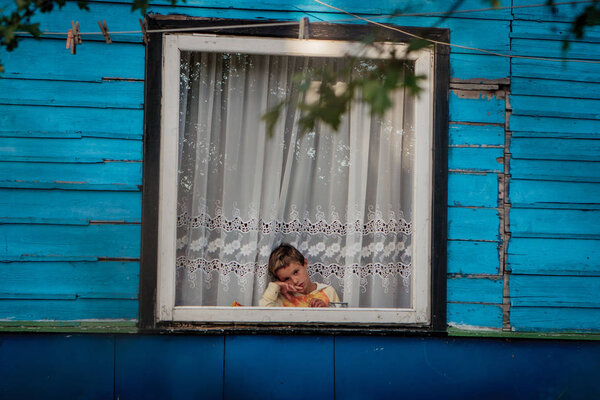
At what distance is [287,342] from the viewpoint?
11.0 ft

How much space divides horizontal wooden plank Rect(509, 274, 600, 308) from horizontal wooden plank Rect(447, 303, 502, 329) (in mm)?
119

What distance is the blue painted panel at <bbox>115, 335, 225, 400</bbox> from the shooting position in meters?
3.30

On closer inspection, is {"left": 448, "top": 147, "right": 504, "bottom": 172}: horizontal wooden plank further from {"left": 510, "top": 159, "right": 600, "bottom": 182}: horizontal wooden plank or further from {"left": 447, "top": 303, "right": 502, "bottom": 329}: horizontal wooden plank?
{"left": 447, "top": 303, "right": 502, "bottom": 329}: horizontal wooden plank

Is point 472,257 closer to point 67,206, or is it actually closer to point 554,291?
point 554,291

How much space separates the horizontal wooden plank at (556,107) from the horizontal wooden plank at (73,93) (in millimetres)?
2071

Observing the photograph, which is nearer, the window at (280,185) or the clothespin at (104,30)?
the clothespin at (104,30)

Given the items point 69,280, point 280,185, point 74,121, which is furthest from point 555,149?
point 69,280

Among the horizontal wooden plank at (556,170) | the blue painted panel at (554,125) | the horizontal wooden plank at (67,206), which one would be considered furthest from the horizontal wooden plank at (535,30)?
the horizontal wooden plank at (67,206)

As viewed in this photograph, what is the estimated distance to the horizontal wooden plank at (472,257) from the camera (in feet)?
11.3

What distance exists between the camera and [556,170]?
138 inches

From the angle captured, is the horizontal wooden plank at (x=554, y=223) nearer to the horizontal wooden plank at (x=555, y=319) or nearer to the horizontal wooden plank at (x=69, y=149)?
the horizontal wooden plank at (x=555, y=319)

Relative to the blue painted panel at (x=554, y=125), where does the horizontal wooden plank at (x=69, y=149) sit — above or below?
below

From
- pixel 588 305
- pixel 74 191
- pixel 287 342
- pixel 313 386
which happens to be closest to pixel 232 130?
pixel 74 191

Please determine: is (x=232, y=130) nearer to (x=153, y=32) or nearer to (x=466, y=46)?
(x=153, y=32)
